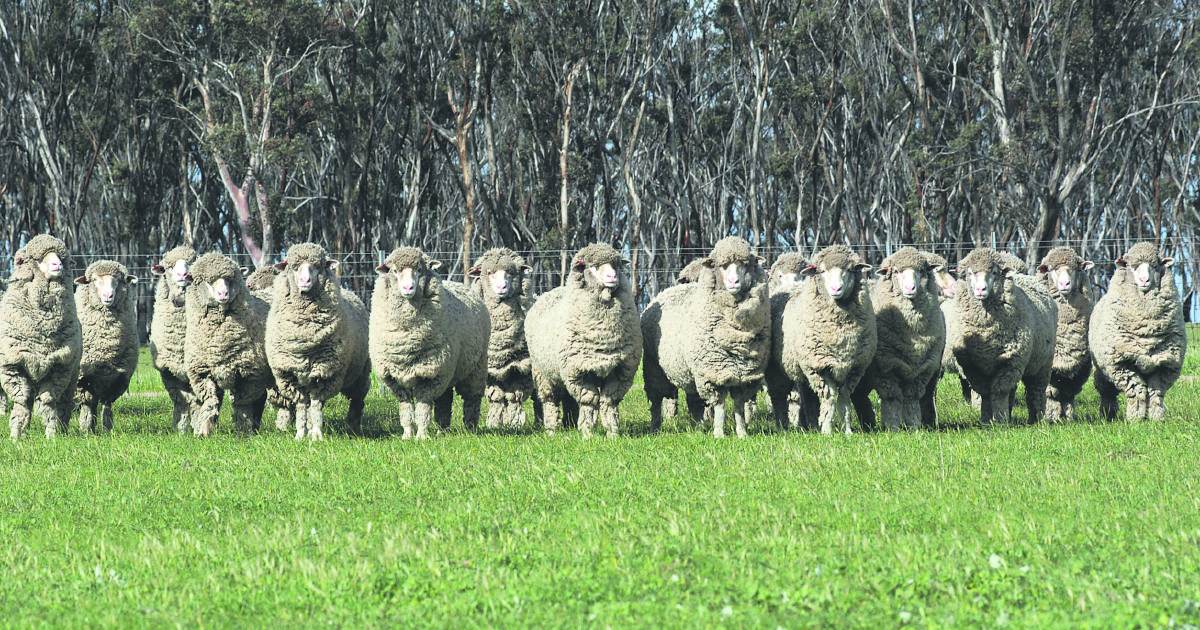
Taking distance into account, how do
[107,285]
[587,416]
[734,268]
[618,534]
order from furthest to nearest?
[107,285] → [587,416] → [734,268] → [618,534]

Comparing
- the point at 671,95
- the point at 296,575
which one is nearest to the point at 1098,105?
the point at 671,95

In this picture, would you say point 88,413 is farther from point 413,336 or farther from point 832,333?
point 832,333

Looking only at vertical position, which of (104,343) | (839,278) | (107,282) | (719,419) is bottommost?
(719,419)

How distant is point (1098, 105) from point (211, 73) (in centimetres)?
2511

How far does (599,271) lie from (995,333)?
4.29 metres

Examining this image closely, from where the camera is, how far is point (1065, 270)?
43.7 feet

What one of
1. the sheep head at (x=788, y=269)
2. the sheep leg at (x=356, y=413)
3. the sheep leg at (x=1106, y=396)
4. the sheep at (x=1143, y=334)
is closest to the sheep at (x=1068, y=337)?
the sheep leg at (x=1106, y=396)

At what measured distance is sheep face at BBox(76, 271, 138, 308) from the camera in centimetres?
1210

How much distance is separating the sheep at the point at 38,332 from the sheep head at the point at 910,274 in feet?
27.5

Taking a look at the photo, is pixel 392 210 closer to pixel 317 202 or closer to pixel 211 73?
pixel 317 202

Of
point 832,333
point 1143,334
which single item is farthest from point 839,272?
point 1143,334

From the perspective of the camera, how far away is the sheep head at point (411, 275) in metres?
10.8

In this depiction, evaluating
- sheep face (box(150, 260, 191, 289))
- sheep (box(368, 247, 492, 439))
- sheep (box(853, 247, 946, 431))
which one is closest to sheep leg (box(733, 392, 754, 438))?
sheep (box(853, 247, 946, 431))

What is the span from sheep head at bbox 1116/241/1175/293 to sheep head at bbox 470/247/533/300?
679 cm
